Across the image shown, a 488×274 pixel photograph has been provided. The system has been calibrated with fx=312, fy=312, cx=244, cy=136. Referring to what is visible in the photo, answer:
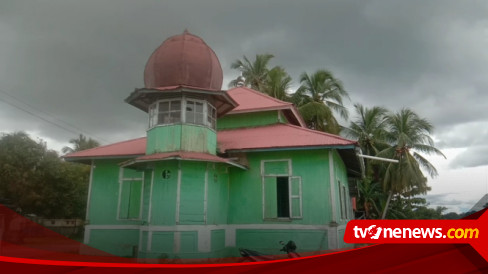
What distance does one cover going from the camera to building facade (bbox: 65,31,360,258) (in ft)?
25.3

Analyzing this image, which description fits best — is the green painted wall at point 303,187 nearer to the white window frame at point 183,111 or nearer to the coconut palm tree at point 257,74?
the white window frame at point 183,111

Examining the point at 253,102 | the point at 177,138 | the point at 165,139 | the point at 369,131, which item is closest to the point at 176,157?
the point at 177,138

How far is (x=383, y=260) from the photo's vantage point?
6.42 ft

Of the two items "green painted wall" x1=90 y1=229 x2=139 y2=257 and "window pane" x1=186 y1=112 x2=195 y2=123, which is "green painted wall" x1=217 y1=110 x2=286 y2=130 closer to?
"window pane" x1=186 y1=112 x2=195 y2=123

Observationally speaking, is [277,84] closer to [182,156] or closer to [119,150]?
[119,150]

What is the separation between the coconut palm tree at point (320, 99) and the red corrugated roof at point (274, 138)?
6.75 meters

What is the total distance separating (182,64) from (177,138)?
6.08ft

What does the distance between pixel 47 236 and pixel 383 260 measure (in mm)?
2273

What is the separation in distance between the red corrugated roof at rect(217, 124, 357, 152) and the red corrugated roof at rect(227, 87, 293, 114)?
712 millimetres

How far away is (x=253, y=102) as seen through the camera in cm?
1205

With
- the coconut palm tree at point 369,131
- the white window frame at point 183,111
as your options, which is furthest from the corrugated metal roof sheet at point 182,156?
the coconut palm tree at point 369,131

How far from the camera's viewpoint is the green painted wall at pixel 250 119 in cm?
1138

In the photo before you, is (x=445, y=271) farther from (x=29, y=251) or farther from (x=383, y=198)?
(x=383, y=198)

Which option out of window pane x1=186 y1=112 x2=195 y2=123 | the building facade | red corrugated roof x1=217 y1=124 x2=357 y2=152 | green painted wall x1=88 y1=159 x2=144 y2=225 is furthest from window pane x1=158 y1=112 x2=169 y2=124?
green painted wall x1=88 y1=159 x2=144 y2=225
